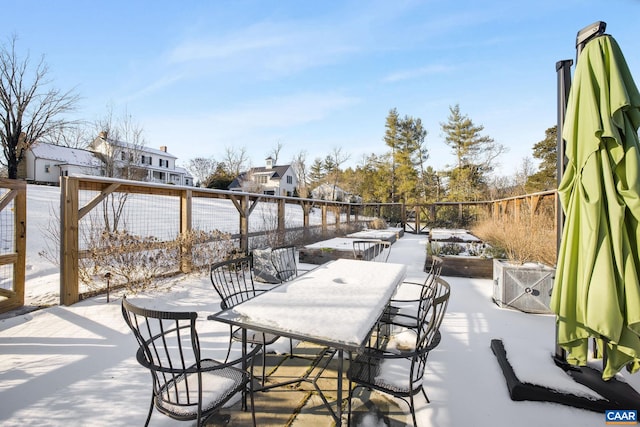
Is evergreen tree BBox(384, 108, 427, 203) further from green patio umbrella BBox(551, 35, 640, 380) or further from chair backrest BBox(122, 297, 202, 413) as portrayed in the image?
chair backrest BBox(122, 297, 202, 413)

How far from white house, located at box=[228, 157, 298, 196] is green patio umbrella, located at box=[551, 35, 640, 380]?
28.0 m

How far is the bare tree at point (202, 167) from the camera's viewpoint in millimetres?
31945

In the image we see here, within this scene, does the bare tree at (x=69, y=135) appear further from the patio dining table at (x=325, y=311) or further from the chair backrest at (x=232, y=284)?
the patio dining table at (x=325, y=311)

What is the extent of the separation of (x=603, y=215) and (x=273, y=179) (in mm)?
34254

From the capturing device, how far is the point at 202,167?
32594 millimetres

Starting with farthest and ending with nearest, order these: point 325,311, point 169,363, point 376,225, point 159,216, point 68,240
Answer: point 376,225, point 159,216, point 68,240, point 325,311, point 169,363

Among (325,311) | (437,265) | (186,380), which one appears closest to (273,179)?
(437,265)

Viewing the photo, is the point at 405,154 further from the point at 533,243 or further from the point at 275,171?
the point at 533,243

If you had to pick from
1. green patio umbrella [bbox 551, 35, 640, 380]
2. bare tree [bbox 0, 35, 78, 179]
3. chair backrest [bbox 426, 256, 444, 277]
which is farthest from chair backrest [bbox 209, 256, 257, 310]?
bare tree [bbox 0, 35, 78, 179]

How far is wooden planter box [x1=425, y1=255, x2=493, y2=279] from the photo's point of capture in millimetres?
6137

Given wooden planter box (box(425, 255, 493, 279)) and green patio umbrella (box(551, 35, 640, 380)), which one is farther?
wooden planter box (box(425, 255, 493, 279))

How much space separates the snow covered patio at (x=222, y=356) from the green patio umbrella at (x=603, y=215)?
66 centimetres

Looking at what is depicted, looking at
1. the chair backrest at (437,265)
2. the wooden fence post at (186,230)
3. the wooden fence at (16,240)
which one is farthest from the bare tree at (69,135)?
the chair backrest at (437,265)

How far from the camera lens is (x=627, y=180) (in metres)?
1.66
